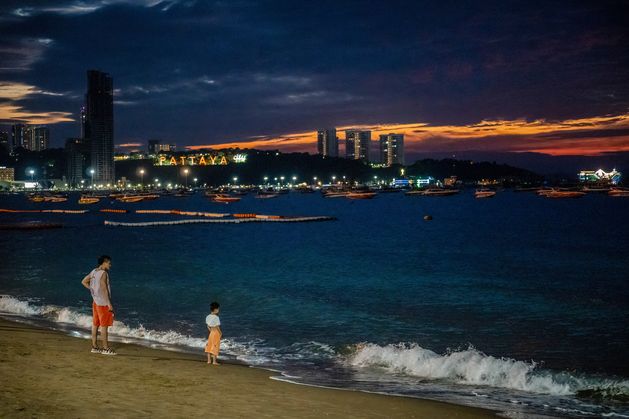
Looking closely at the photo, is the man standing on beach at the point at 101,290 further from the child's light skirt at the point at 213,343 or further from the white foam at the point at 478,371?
the white foam at the point at 478,371

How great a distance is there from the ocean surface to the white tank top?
4.26 metres

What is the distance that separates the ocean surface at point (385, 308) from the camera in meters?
13.8

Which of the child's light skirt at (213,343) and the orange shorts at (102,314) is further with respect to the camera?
the child's light skirt at (213,343)

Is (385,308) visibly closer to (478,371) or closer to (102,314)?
(478,371)

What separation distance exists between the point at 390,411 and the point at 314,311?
47.0 feet

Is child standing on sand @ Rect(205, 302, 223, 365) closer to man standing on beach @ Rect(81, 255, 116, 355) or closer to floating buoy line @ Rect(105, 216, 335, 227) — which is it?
man standing on beach @ Rect(81, 255, 116, 355)

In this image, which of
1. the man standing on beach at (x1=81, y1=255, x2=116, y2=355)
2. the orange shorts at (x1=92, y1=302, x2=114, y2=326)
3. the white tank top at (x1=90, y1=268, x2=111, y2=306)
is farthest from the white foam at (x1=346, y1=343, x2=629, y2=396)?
the white tank top at (x1=90, y1=268, x2=111, y2=306)

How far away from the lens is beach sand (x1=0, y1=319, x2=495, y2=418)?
29.5 feet

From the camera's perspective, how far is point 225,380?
11766 mm

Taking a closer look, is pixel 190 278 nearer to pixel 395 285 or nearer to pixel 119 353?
pixel 395 285

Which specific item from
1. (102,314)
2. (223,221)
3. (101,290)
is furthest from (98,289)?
(223,221)

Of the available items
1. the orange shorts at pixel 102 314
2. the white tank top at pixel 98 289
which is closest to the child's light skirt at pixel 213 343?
the orange shorts at pixel 102 314

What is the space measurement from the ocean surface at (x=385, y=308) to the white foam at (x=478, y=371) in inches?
1.5

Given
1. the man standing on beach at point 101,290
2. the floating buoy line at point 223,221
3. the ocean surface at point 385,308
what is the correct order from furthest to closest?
the floating buoy line at point 223,221 < the ocean surface at point 385,308 < the man standing on beach at point 101,290
